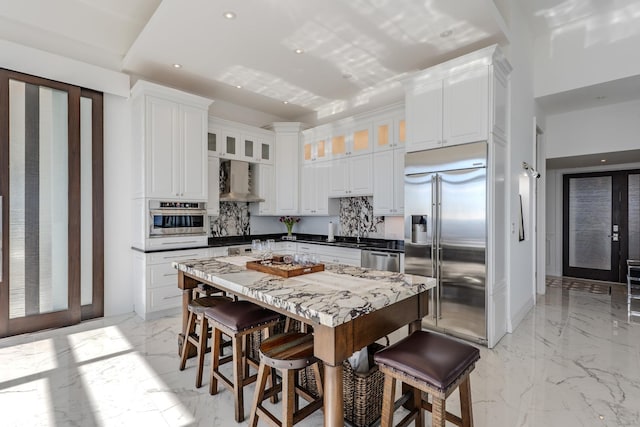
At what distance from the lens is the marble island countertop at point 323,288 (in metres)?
1.44

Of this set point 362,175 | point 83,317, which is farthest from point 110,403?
point 362,175

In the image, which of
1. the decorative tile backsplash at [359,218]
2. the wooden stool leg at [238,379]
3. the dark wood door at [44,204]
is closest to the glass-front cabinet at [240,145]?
the dark wood door at [44,204]

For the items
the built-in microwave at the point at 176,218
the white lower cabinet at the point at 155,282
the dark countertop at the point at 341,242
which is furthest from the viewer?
the dark countertop at the point at 341,242

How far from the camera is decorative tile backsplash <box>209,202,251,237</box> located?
5.13 metres

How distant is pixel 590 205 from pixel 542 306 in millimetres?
3210

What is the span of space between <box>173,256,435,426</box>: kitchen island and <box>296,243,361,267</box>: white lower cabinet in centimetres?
208

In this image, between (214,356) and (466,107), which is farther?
(466,107)

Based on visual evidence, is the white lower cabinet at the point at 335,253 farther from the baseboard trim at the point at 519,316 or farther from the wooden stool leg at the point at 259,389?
the wooden stool leg at the point at 259,389

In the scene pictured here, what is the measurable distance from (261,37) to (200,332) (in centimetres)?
286

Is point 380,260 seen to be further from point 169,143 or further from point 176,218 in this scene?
point 169,143

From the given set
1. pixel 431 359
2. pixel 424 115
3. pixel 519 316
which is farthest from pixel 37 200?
pixel 519 316

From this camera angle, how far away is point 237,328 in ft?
6.56

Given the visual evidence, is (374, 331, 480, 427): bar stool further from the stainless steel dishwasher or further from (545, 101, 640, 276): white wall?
(545, 101, 640, 276): white wall

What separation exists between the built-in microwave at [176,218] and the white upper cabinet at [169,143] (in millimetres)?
161
